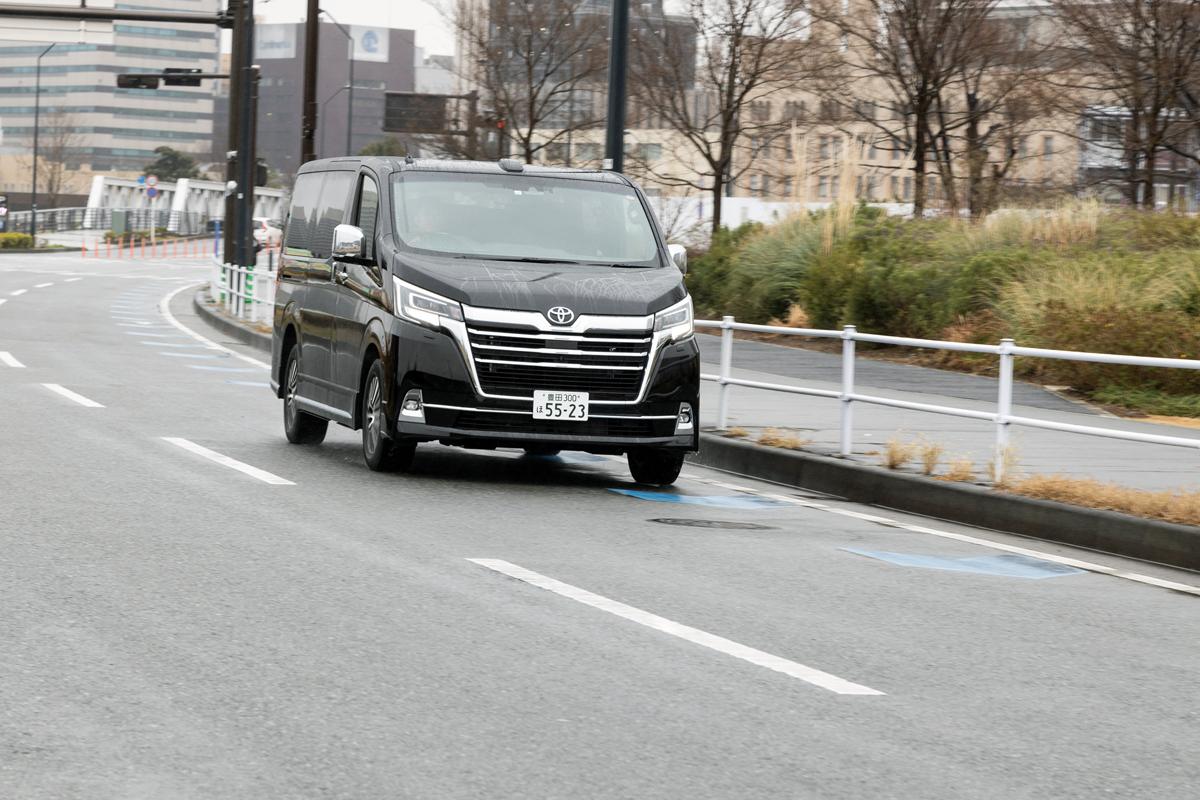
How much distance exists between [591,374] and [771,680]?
5403mm

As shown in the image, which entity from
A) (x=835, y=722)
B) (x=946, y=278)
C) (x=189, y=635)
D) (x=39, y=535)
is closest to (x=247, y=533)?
(x=39, y=535)

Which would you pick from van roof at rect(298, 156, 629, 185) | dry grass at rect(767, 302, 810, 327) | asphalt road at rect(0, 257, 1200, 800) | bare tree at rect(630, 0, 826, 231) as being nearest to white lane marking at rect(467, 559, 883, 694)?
asphalt road at rect(0, 257, 1200, 800)

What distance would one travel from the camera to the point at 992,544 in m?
9.95

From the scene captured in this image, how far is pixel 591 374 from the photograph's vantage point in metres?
11.2

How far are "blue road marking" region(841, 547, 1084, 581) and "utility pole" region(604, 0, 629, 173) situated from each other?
30.8 feet

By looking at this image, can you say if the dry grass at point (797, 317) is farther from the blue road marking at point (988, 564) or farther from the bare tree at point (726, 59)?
the blue road marking at point (988, 564)

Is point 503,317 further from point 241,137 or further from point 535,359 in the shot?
point 241,137

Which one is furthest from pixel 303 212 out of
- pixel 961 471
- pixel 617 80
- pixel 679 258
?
pixel 961 471

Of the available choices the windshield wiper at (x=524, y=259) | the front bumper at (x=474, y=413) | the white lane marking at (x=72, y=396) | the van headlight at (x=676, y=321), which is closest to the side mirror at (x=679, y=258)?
the van headlight at (x=676, y=321)

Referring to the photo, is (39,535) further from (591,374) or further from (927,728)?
(927,728)

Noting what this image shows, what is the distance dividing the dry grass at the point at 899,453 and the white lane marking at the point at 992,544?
2.23 feet

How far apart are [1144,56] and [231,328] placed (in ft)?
48.8

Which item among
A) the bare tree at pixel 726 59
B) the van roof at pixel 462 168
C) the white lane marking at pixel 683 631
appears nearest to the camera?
the white lane marking at pixel 683 631

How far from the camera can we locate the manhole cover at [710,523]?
1005 centimetres
